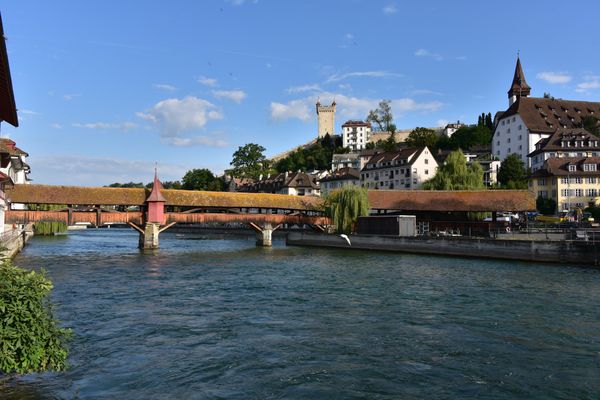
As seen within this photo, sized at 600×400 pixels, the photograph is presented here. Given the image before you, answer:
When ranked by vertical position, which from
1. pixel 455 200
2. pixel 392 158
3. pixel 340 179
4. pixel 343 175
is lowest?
pixel 455 200

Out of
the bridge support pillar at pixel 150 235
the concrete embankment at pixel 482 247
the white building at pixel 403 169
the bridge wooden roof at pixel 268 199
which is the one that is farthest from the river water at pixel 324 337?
the white building at pixel 403 169

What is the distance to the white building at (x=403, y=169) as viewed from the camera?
71.2 m

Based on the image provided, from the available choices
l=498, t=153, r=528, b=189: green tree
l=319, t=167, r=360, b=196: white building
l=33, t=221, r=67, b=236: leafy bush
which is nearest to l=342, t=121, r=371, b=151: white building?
l=319, t=167, r=360, b=196: white building

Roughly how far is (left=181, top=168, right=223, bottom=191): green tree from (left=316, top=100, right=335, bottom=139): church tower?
2060 inches

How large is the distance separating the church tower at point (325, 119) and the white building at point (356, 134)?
20414mm

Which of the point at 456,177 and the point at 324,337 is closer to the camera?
the point at 324,337

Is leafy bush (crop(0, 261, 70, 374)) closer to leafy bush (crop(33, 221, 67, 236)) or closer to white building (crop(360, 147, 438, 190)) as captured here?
leafy bush (crop(33, 221, 67, 236))

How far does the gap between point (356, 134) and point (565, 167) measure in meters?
71.2

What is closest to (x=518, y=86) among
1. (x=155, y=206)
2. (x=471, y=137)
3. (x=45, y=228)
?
(x=471, y=137)

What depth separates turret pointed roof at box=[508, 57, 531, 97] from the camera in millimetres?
87500

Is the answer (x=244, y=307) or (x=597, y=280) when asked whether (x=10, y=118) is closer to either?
(x=244, y=307)

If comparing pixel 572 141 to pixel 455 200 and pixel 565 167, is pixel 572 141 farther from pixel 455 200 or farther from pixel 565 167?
pixel 455 200

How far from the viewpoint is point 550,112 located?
75.6 meters

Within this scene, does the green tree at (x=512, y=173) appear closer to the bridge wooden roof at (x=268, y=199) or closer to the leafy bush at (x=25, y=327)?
the bridge wooden roof at (x=268, y=199)
